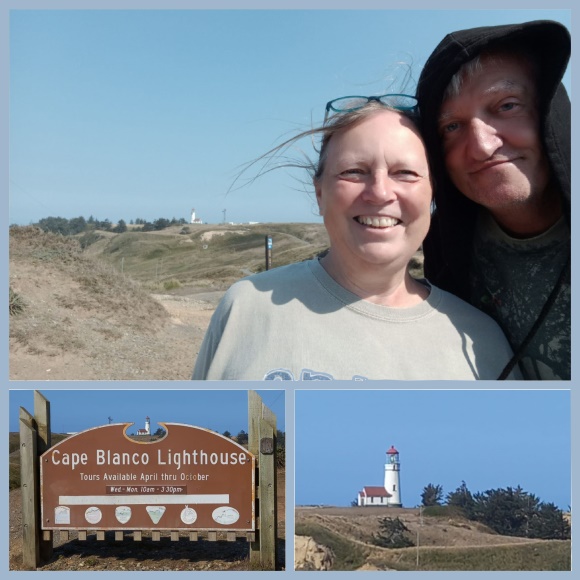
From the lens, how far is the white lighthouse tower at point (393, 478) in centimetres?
215

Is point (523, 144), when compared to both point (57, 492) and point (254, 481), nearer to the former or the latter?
point (254, 481)

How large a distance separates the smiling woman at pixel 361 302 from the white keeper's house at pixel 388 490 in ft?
0.96

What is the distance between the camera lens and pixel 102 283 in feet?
53.9

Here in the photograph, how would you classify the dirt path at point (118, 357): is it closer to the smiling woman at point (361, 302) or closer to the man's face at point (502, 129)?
the smiling woman at point (361, 302)

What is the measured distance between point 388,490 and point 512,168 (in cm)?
111

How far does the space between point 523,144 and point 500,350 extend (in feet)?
2.26

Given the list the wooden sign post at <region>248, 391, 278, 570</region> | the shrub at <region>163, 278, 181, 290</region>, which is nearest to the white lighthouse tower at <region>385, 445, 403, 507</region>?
the wooden sign post at <region>248, 391, 278, 570</region>

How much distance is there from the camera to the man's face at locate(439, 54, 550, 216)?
2.04 metres

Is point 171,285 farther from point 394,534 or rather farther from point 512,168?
point 512,168

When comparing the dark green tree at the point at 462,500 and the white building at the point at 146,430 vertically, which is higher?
the white building at the point at 146,430

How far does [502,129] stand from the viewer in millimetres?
2049

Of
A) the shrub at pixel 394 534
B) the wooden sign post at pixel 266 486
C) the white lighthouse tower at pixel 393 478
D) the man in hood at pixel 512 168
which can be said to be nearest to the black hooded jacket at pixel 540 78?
the man in hood at pixel 512 168

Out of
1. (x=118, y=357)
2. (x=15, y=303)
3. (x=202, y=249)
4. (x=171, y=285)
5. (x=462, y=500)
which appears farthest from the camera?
(x=202, y=249)

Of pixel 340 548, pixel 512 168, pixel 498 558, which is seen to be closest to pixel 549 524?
pixel 498 558
